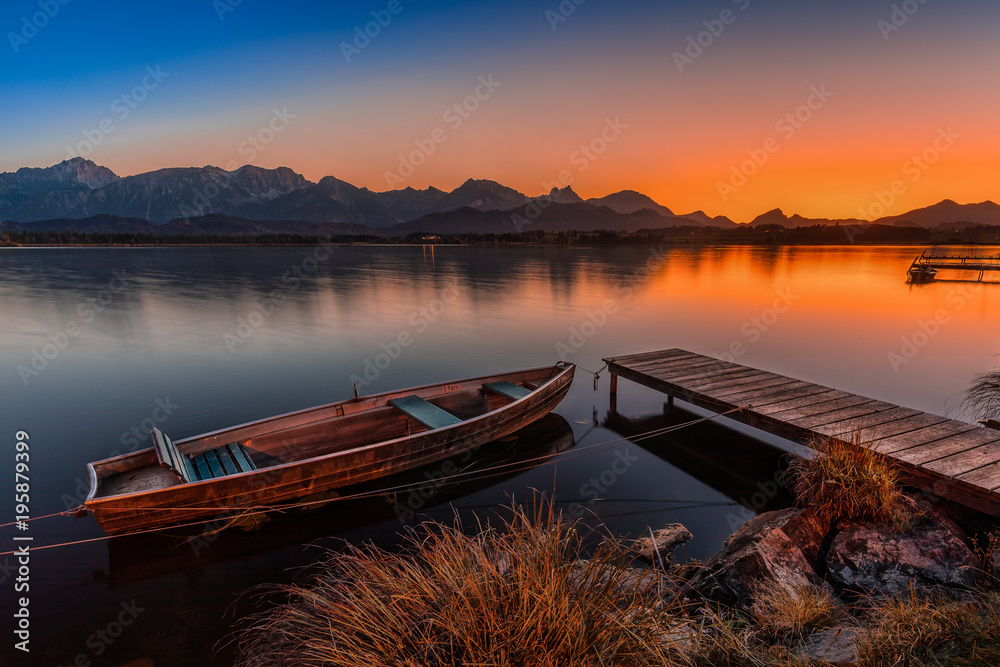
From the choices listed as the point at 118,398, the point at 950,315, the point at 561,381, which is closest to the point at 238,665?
the point at 561,381

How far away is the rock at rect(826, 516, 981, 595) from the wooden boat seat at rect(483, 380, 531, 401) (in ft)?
19.5

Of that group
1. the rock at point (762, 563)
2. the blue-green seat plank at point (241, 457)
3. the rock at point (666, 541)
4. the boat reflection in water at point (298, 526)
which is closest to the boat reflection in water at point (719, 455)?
the rock at point (666, 541)

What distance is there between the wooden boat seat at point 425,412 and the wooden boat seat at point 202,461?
9.41 ft

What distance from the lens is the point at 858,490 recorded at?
19.6ft

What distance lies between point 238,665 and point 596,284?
42130 mm

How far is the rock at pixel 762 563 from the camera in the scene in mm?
4875

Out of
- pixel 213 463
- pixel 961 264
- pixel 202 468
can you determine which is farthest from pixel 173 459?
pixel 961 264

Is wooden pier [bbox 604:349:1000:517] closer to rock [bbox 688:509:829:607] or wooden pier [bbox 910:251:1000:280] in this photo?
rock [bbox 688:509:829:607]

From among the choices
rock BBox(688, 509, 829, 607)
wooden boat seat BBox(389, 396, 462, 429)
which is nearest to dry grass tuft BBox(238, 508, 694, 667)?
rock BBox(688, 509, 829, 607)

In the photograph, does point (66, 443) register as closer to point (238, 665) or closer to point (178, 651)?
point (178, 651)

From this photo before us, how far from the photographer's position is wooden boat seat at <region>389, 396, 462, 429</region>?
8750 millimetres

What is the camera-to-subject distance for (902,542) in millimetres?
5410

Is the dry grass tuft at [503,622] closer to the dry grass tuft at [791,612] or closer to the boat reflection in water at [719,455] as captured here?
the dry grass tuft at [791,612]

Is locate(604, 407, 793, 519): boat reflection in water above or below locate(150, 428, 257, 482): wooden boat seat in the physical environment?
below
